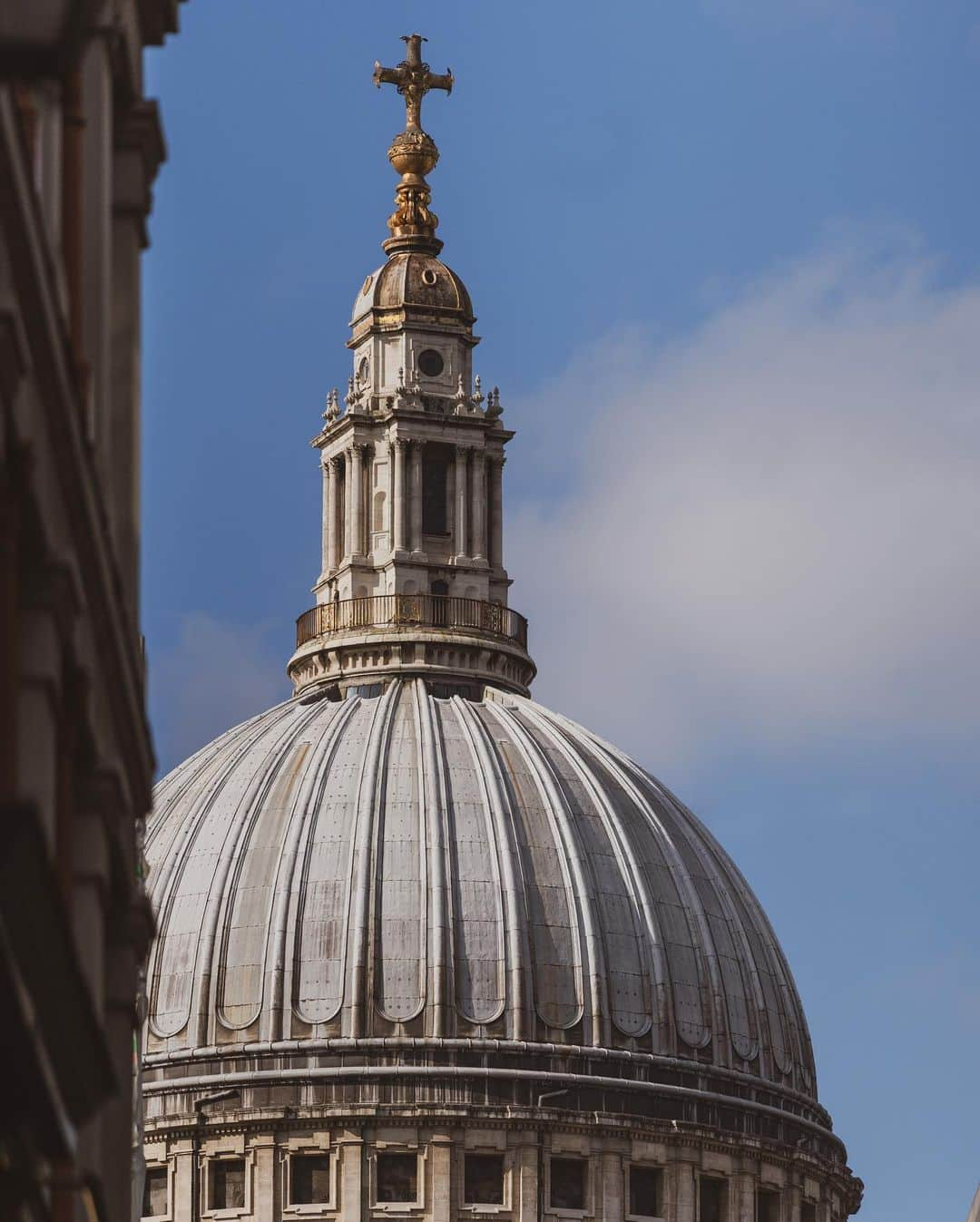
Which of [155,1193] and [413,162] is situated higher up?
[413,162]

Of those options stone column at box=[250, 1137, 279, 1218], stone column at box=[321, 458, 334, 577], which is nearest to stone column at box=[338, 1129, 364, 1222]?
stone column at box=[250, 1137, 279, 1218]

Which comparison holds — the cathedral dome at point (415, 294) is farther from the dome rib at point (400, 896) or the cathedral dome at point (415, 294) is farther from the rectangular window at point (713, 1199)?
the rectangular window at point (713, 1199)

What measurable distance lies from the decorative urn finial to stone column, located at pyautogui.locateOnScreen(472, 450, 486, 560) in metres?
9.17

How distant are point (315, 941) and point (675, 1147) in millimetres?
11879

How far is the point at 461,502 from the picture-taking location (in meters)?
137

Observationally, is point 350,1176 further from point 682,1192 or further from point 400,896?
point 682,1192

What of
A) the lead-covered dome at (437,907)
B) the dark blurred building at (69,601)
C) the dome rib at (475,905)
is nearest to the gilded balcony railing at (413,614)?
the lead-covered dome at (437,907)

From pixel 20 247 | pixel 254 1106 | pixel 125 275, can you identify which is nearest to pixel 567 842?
pixel 254 1106

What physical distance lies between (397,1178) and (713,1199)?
10.2 metres

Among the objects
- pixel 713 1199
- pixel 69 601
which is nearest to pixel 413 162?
pixel 713 1199

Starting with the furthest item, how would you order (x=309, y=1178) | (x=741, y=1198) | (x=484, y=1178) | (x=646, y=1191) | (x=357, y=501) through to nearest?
(x=357, y=501) → (x=741, y=1198) → (x=646, y=1191) → (x=484, y=1178) → (x=309, y=1178)

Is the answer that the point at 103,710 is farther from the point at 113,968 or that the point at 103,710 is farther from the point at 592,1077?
the point at 592,1077

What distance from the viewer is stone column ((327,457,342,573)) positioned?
136250mm

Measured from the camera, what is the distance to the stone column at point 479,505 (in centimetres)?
13612
